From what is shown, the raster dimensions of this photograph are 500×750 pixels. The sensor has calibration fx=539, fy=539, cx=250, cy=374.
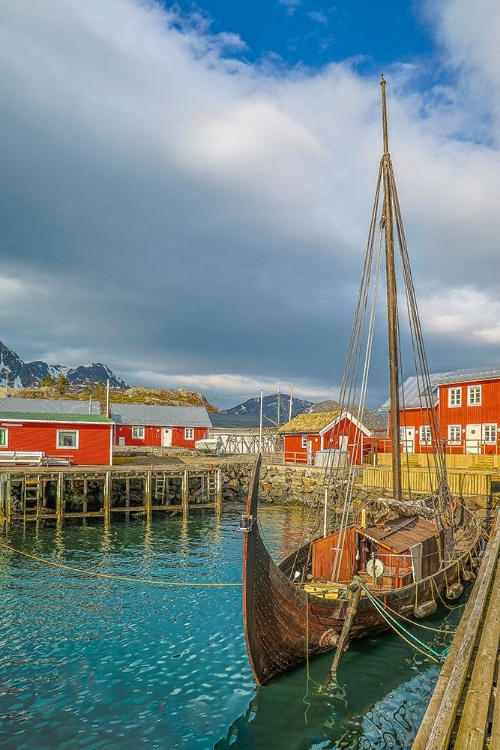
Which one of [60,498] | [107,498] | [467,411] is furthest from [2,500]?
[467,411]

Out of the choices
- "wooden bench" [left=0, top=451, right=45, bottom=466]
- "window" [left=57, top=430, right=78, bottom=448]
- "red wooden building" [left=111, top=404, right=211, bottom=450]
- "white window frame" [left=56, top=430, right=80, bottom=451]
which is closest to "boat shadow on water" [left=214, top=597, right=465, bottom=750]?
"wooden bench" [left=0, top=451, right=45, bottom=466]

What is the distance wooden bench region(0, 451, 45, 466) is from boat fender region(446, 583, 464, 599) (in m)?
30.0

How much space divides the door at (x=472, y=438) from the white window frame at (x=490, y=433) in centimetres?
46

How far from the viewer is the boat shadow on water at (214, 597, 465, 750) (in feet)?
34.9

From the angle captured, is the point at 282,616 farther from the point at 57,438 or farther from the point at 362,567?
the point at 57,438

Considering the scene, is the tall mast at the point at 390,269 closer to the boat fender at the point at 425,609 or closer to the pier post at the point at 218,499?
the boat fender at the point at 425,609

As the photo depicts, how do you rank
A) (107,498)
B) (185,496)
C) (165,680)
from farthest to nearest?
1. (185,496)
2. (107,498)
3. (165,680)

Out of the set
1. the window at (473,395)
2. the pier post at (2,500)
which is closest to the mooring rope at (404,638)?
the pier post at (2,500)

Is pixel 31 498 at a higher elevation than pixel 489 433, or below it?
below

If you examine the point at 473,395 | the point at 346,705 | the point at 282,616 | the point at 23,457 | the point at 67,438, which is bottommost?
the point at 346,705

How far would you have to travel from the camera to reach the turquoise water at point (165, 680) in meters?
10.8

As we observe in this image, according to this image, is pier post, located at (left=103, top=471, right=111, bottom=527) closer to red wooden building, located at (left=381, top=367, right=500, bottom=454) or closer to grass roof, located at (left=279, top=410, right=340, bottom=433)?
red wooden building, located at (left=381, top=367, right=500, bottom=454)

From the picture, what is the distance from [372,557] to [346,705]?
5365 mm

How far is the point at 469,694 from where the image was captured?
25.1 ft
